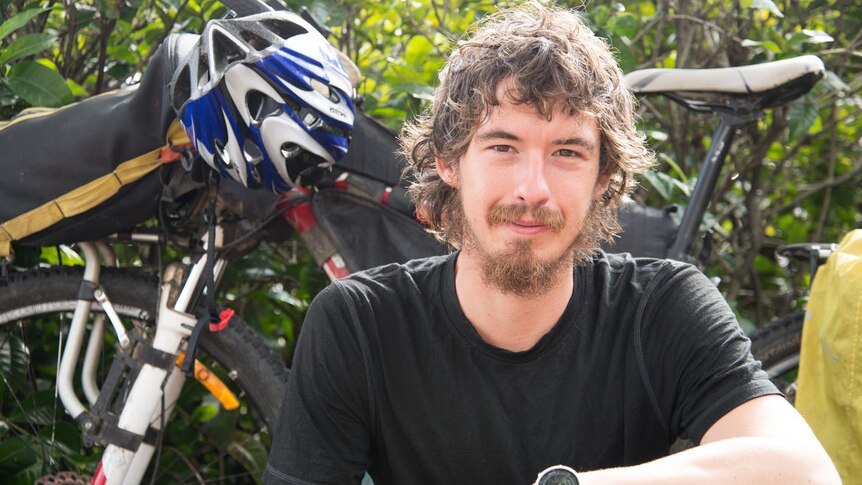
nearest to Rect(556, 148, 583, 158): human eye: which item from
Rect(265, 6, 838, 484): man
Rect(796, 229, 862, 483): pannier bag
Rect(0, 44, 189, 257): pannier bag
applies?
Rect(265, 6, 838, 484): man

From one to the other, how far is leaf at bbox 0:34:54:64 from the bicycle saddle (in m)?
1.66

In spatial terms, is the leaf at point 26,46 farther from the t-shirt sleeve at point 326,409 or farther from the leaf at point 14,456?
the t-shirt sleeve at point 326,409

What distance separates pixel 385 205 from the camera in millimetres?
2721

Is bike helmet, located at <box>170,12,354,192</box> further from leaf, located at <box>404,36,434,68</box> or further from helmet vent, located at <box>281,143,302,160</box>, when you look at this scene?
leaf, located at <box>404,36,434,68</box>

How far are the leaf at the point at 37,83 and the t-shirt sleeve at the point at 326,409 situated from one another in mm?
1402

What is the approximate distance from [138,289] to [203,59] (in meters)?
0.74

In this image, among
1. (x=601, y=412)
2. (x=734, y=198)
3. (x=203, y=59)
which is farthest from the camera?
(x=734, y=198)

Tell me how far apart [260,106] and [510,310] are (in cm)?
90

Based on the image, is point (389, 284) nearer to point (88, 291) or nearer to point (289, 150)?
point (289, 150)

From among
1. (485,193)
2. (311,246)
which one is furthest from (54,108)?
(485,193)

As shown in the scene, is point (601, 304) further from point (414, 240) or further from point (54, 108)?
point (54, 108)

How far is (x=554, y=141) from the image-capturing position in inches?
75.4

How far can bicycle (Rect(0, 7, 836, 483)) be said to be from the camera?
2.67 meters

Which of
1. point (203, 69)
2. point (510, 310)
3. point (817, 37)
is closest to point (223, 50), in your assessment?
point (203, 69)
